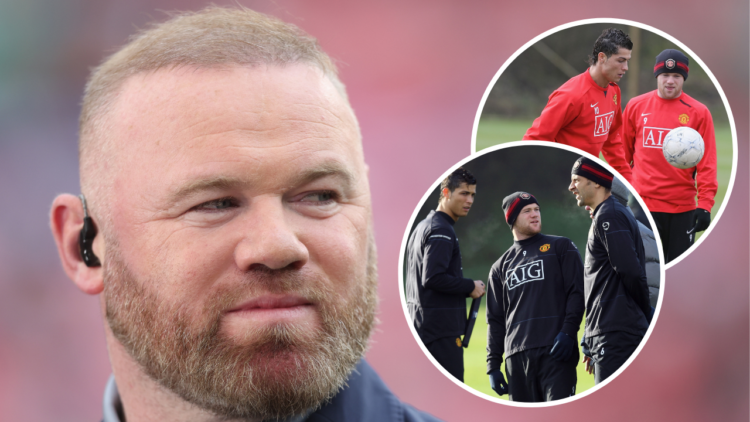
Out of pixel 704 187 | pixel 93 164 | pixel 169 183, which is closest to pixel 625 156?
pixel 704 187

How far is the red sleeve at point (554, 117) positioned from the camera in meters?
1.78

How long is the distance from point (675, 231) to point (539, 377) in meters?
0.57

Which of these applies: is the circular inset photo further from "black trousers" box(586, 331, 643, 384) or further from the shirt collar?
the shirt collar

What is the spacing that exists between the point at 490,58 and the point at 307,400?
166 inches

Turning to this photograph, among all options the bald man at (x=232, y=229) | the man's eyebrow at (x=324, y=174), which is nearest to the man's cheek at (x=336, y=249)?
the bald man at (x=232, y=229)

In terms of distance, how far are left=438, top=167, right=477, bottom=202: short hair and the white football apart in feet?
1.75

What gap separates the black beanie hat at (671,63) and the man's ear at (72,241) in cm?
178

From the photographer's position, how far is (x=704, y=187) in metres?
1.81

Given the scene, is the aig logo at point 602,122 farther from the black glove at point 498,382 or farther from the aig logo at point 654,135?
the black glove at point 498,382

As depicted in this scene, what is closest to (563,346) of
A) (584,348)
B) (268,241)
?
(584,348)

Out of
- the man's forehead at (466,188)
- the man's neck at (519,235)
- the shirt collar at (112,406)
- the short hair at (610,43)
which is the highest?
the short hair at (610,43)

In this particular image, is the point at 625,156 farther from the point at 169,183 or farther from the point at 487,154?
the point at 169,183

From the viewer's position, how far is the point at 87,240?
80.2 inches

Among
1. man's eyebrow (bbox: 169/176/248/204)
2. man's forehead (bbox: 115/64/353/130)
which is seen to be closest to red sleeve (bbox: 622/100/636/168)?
man's forehead (bbox: 115/64/353/130)
